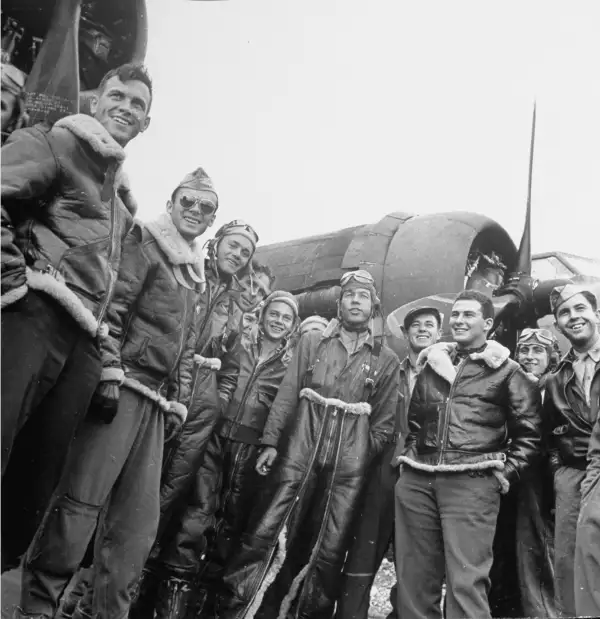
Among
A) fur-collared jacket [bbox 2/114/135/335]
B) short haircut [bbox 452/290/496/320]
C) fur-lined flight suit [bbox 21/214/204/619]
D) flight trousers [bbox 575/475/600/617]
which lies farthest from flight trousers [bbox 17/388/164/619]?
flight trousers [bbox 575/475/600/617]

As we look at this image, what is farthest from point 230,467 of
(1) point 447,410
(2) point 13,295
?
(2) point 13,295

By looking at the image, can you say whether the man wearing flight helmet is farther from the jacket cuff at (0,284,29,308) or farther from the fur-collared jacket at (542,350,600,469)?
the jacket cuff at (0,284,29,308)

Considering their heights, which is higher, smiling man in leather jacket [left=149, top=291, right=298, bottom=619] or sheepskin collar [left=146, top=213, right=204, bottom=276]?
sheepskin collar [left=146, top=213, right=204, bottom=276]

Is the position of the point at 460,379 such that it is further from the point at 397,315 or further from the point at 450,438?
the point at 397,315

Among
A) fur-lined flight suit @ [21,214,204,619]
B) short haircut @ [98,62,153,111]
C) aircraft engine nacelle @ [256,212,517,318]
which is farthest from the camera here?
aircraft engine nacelle @ [256,212,517,318]

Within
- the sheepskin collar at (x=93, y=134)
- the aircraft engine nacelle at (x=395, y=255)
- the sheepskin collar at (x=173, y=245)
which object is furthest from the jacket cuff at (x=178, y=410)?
the aircraft engine nacelle at (x=395, y=255)

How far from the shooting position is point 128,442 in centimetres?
184

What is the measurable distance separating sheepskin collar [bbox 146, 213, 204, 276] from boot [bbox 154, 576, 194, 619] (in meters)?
0.98

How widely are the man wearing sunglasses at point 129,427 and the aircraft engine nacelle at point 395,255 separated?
95 centimetres

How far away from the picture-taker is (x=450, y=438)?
2143 millimetres

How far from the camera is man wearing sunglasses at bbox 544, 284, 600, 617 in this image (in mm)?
2090

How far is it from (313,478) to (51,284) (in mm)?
1062

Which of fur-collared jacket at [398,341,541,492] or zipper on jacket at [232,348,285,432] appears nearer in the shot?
fur-collared jacket at [398,341,541,492]

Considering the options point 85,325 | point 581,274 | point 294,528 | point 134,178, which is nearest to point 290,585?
point 294,528
